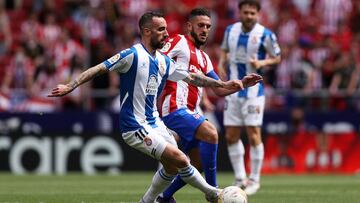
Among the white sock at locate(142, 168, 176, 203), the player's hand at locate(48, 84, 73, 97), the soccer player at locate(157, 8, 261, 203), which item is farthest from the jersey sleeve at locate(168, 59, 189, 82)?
the player's hand at locate(48, 84, 73, 97)

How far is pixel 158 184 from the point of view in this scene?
34.0 feet

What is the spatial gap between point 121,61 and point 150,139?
0.89 metres

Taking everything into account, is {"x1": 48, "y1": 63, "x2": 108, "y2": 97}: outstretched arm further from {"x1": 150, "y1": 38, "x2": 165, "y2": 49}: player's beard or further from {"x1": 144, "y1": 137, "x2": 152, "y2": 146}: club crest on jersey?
{"x1": 144, "y1": 137, "x2": 152, "y2": 146}: club crest on jersey

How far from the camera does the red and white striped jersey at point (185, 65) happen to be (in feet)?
37.9

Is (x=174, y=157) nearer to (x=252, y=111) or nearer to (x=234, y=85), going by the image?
(x=234, y=85)

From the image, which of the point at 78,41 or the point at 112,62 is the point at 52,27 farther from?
the point at 112,62

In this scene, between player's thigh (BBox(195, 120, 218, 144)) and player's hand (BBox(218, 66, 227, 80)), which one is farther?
player's hand (BBox(218, 66, 227, 80))

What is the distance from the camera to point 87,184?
628 inches

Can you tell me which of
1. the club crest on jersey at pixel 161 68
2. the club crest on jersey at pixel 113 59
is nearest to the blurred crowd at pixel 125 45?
the club crest on jersey at pixel 161 68

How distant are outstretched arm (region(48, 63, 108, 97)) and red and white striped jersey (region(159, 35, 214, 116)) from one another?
1.94 m

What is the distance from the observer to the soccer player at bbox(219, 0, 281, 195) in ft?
47.3

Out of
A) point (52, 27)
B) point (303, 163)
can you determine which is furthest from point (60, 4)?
point (303, 163)

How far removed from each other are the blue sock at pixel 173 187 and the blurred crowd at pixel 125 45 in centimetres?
1030

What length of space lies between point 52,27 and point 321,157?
760cm
